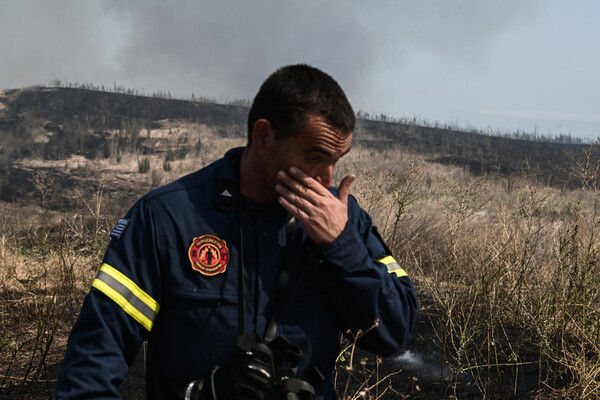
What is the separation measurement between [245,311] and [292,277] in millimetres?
174

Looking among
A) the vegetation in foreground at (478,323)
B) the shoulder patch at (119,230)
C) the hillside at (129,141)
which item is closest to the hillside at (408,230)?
the vegetation in foreground at (478,323)

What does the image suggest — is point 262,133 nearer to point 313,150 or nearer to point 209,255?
point 313,150

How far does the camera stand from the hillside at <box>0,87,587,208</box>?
3089 centimetres

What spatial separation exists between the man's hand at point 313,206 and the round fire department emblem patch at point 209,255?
0.75ft

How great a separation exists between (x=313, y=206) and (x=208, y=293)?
15.1 inches

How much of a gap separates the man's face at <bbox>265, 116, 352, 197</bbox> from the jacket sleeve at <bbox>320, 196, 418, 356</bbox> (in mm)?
182

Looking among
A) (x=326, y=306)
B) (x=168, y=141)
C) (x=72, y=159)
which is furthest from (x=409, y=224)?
(x=168, y=141)

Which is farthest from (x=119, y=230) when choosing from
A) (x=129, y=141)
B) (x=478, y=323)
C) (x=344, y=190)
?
(x=129, y=141)

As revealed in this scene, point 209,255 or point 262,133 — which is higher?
point 262,133

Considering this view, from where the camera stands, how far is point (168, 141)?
38125mm

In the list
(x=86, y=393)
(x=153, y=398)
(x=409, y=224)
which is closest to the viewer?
(x=86, y=393)

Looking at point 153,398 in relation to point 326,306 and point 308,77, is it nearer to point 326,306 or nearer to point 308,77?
point 326,306

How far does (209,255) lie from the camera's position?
1562mm

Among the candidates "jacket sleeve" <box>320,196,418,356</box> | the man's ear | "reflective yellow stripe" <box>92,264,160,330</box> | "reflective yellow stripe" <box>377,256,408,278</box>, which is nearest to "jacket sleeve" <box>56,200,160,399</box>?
"reflective yellow stripe" <box>92,264,160,330</box>
